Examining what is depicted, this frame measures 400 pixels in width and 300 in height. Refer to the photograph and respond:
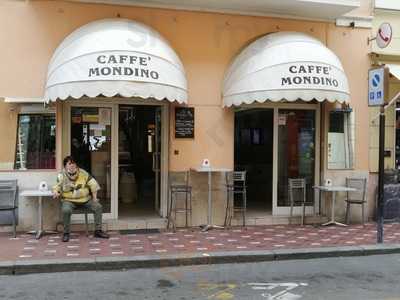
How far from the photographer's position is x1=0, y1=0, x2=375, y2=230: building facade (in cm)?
960

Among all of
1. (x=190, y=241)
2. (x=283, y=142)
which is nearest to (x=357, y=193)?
(x=283, y=142)

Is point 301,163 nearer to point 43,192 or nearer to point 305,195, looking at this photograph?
point 305,195

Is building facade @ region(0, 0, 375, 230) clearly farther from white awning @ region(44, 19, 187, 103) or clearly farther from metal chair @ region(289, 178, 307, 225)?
metal chair @ region(289, 178, 307, 225)

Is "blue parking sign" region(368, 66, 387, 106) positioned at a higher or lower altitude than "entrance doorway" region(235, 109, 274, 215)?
higher

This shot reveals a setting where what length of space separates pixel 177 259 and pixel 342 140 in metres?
5.37

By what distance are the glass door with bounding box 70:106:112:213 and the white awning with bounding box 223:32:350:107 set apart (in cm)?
243

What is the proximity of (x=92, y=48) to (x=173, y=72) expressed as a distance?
1462mm

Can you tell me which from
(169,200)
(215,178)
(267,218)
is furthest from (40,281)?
(267,218)

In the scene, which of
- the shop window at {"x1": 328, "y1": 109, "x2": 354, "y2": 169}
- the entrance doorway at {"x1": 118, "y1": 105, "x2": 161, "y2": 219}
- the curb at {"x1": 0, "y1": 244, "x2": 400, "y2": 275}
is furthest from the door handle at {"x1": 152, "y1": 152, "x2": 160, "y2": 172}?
the shop window at {"x1": 328, "y1": 109, "x2": 354, "y2": 169}

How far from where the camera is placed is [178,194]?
10742 mm

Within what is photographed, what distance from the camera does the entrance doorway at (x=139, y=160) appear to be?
11234mm

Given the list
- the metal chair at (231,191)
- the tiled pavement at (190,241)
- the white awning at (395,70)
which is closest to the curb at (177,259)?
the tiled pavement at (190,241)

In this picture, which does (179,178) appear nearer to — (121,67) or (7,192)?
(121,67)

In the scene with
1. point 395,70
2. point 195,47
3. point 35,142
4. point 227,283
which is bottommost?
point 227,283
